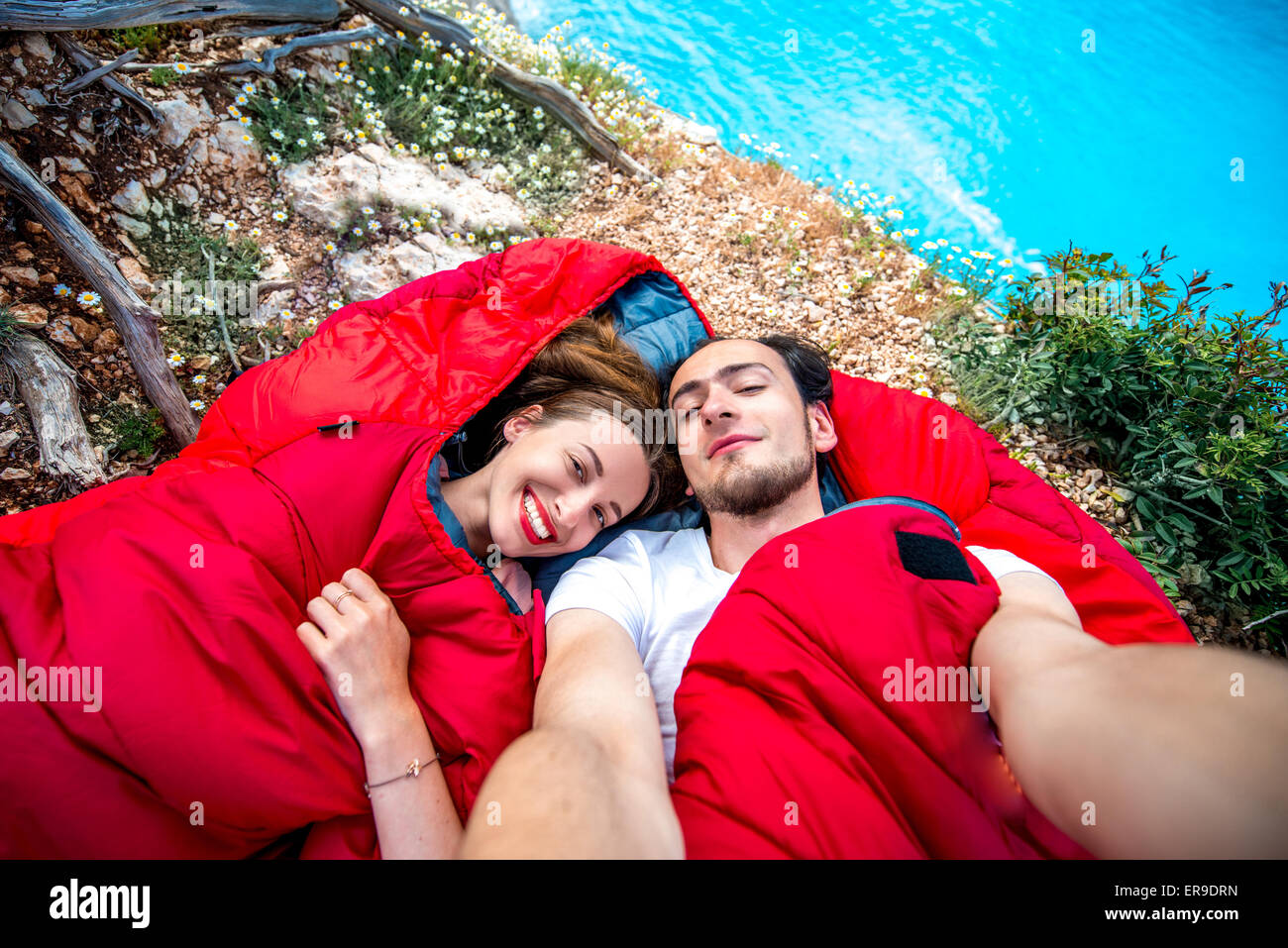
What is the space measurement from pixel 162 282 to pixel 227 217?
0.66 metres

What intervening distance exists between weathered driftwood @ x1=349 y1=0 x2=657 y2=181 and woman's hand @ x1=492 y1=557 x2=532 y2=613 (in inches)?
159

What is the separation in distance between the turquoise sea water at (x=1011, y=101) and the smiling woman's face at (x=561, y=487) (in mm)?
5657

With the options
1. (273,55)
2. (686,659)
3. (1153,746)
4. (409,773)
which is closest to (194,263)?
(273,55)

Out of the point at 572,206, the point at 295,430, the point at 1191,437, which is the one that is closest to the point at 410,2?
the point at 572,206

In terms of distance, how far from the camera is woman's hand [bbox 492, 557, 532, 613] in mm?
2543

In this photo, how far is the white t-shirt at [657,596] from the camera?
2.20 metres

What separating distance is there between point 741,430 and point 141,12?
447 cm

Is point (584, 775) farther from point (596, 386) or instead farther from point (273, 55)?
point (273, 55)

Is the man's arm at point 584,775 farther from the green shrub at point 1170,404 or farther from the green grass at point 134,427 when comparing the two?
the green shrub at point 1170,404

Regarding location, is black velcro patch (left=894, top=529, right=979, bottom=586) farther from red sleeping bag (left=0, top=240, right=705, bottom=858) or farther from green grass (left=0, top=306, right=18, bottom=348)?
green grass (left=0, top=306, right=18, bottom=348)

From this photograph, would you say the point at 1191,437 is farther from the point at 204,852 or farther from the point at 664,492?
the point at 204,852

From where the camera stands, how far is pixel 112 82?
3.59 meters
